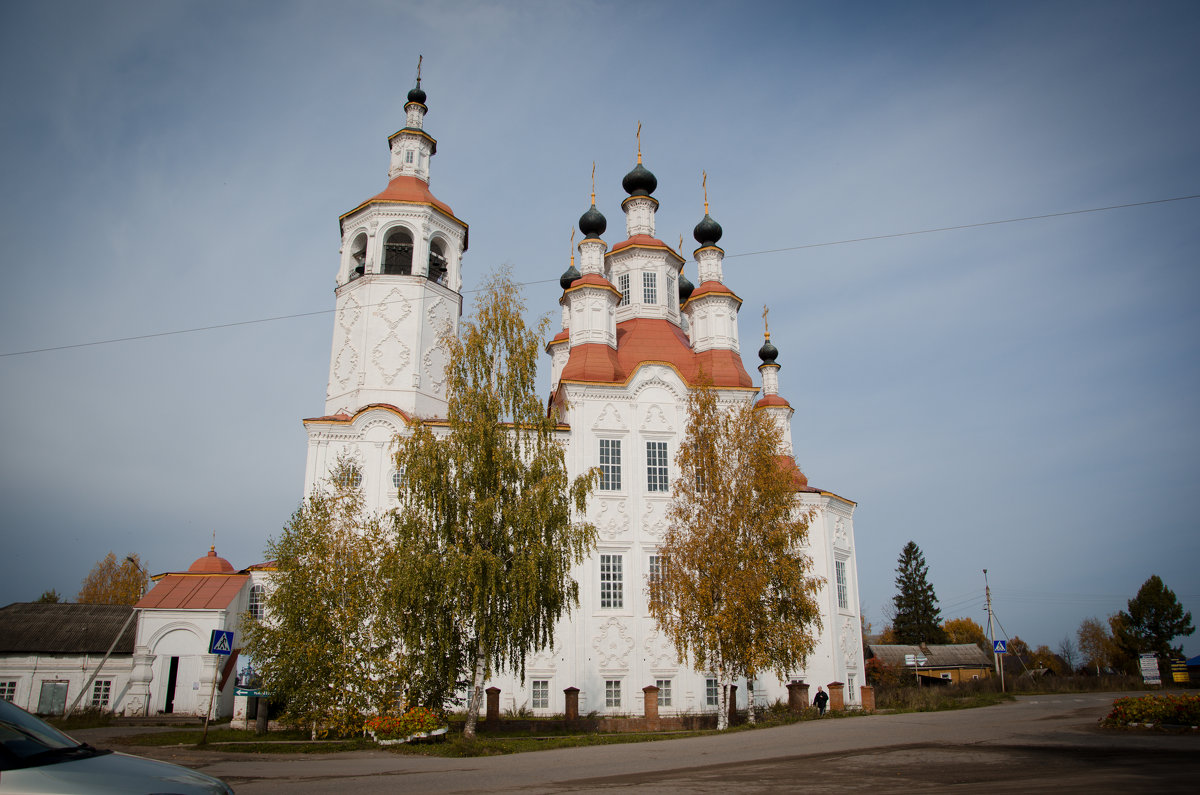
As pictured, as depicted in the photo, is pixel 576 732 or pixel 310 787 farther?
pixel 576 732

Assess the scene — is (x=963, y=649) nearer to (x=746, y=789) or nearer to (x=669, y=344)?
(x=669, y=344)

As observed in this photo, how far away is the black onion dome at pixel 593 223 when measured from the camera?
32.5 meters

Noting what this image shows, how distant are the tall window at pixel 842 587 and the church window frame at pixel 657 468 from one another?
8.25 m

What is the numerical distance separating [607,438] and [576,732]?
10.9m

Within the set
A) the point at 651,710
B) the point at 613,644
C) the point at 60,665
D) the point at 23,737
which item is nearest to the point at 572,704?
the point at 651,710

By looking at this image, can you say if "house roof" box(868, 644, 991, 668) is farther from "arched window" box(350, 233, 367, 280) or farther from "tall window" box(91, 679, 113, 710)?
"tall window" box(91, 679, 113, 710)

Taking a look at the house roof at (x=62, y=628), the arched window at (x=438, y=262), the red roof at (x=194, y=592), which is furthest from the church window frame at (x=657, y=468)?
the house roof at (x=62, y=628)

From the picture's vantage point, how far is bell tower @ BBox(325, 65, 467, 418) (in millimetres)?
27391

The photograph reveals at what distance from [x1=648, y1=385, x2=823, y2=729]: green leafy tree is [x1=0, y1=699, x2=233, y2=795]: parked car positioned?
16634 millimetres

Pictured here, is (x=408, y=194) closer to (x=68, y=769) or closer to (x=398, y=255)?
(x=398, y=255)

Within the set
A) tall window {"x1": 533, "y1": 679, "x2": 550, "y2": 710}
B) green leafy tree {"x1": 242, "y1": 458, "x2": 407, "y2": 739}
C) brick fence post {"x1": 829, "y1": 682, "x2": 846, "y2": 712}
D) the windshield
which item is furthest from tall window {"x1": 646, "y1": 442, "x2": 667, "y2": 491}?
the windshield

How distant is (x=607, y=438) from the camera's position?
27.3 meters

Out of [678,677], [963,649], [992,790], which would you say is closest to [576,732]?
[678,677]

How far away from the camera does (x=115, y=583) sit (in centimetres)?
4975
